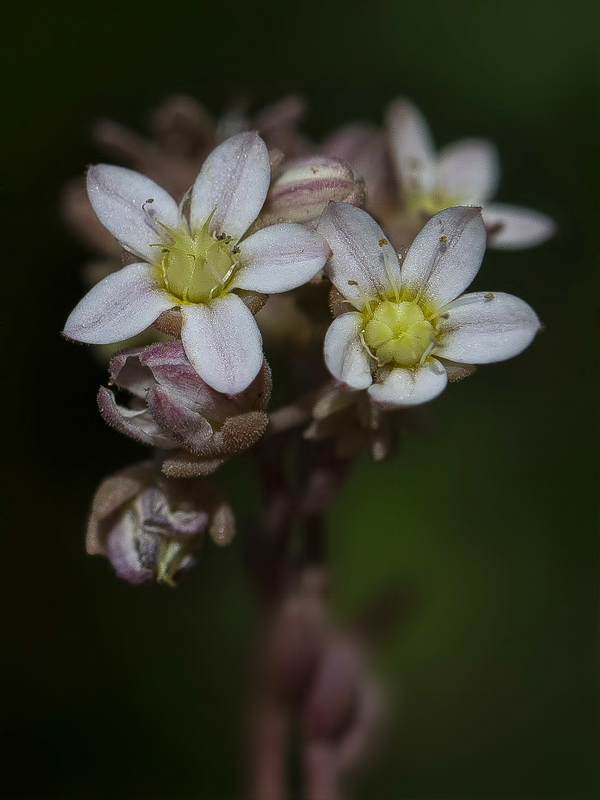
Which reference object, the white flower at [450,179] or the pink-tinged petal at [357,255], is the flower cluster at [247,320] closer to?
the pink-tinged petal at [357,255]

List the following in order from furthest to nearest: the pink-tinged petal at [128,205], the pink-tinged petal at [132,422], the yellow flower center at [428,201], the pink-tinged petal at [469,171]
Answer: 1. the pink-tinged petal at [469,171]
2. the yellow flower center at [428,201]
3. the pink-tinged petal at [128,205]
4. the pink-tinged petal at [132,422]

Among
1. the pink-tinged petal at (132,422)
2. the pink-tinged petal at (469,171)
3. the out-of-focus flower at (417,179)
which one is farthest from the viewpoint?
the pink-tinged petal at (469,171)

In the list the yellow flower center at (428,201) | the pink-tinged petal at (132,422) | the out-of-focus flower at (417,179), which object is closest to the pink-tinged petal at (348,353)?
the pink-tinged petal at (132,422)

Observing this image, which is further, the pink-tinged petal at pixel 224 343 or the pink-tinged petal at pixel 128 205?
the pink-tinged petal at pixel 128 205

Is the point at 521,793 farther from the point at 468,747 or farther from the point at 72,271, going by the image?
the point at 72,271

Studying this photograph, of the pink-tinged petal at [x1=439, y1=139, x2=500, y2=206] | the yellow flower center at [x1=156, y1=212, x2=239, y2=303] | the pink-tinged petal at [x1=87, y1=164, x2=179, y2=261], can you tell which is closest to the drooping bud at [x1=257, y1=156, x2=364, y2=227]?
the yellow flower center at [x1=156, y1=212, x2=239, y2=303]

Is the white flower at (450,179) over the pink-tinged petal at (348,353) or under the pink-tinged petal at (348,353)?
over

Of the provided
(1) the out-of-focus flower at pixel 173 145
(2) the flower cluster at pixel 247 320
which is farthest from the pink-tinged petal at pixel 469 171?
(2) the flower cluster at pixel 247 320
